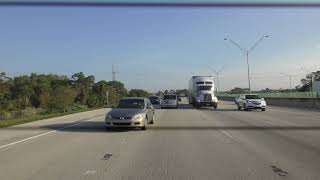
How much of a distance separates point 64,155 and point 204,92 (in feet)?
137

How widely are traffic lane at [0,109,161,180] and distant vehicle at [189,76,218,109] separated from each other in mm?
35092

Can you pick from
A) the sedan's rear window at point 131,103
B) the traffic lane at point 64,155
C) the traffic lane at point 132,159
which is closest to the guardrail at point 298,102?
the sedan's rear window at point 131,103

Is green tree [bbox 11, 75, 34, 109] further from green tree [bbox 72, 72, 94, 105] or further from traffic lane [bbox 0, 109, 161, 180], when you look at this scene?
traffic lane [bbox 0, 109, 161, 180]

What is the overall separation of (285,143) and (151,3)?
11.0 m

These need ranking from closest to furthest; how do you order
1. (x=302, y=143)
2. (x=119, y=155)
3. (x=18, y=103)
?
(x=119, y=155), (x=302, y=143), (x=18, y=103)

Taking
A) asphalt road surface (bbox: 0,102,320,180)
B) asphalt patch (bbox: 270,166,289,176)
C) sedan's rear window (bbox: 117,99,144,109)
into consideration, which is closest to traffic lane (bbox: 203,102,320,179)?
asphalt road surface (bbox: 0,102,320,180)

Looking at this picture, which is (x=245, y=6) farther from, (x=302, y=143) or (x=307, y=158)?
(x=302, y=143)

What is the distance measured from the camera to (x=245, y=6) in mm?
6582

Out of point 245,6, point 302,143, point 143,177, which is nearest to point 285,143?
point 302,143

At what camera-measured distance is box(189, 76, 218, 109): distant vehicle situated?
55.2 meters

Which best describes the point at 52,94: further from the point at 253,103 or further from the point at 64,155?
the point at 64,155

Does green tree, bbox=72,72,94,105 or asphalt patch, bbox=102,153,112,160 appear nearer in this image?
asphalt patch, bbox=102,153,112,160

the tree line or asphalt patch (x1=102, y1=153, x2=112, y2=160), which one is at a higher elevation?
the tree line

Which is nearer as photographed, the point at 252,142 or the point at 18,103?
the point at 252,142
